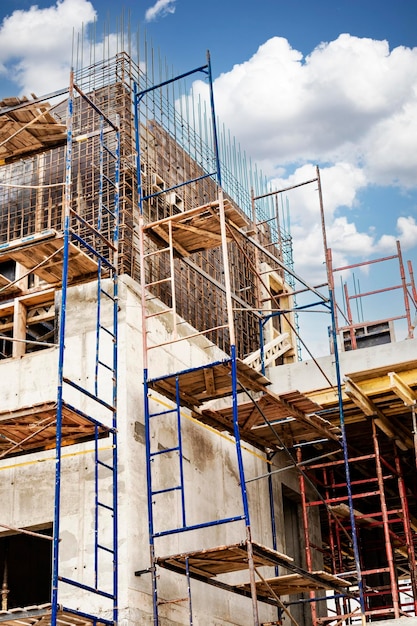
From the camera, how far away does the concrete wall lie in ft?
44.6

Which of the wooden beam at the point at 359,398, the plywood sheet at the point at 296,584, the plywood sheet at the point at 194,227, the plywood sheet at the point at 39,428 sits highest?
the plywood sheet at the point at 194,227

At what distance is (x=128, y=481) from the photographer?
1395 centimetres

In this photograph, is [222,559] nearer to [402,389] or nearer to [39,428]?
[39,428]

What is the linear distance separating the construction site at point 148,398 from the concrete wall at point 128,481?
0.04m

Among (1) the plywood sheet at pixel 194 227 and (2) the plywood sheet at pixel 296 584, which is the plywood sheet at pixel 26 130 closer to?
(1) the plywood sheet at pixel 194 227

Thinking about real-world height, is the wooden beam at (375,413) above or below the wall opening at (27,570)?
above

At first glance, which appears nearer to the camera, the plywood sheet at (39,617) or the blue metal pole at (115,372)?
the plywood sheet at (39,617)

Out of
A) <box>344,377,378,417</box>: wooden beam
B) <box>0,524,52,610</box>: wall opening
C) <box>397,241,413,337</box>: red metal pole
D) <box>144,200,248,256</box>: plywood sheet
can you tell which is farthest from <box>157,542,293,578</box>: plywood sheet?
<box>397,241,413,337</box>: red metal pole

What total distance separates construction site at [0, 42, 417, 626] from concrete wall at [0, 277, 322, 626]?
0.04 meters

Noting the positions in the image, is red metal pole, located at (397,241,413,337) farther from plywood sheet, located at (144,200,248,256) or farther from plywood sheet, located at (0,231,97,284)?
plywood sheet, located at (0,231,97,284)

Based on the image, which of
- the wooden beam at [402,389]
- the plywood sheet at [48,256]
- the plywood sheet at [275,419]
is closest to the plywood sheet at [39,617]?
the plywood sheet at [275,419]

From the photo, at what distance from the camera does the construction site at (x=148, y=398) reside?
44.6 ft

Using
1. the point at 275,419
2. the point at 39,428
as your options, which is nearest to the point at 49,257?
the point at 39,428

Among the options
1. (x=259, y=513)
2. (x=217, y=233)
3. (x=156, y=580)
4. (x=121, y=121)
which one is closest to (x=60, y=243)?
(x=217, y=233)
